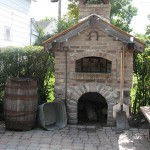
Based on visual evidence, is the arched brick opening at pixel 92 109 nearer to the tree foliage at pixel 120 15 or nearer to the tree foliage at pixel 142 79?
the tree foliage at pixel 142 79

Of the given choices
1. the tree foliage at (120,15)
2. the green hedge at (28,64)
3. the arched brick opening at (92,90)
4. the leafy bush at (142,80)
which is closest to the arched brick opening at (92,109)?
the arched brick opening at (92,90)

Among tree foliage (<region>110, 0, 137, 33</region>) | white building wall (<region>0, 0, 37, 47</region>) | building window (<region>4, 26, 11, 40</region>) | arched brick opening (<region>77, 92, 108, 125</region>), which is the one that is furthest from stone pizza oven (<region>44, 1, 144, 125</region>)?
tree foliage (<region>110, 0, 137, 33</region>)

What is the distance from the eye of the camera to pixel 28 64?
826 cm

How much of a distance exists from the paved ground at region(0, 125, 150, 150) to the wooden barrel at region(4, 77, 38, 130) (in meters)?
0.22

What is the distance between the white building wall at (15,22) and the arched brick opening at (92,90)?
588cm

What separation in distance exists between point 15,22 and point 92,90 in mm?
7806

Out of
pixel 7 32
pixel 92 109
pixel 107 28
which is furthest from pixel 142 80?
pixel 7 32

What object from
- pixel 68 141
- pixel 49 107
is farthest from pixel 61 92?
pixel 68 141

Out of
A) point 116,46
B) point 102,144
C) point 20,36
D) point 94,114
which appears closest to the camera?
point 102,144

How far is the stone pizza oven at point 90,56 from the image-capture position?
734 centimetres

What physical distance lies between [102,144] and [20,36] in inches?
388

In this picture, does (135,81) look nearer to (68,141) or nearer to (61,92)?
(61,92)

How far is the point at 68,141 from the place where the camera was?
20.9 feet

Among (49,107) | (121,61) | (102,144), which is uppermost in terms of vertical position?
(121,61)
